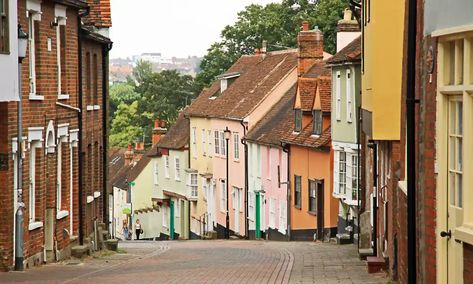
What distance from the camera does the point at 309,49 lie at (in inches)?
2256

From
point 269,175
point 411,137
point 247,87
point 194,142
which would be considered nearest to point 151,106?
point 194,142

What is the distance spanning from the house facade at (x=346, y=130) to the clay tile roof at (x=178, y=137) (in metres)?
28.5

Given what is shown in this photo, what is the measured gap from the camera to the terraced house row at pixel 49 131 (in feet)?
80.1

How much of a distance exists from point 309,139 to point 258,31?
114 ft

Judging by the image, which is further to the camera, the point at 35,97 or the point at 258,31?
the point at 258,31

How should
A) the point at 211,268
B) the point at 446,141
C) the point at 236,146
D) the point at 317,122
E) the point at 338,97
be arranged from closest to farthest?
the point at 446,141, the point at 211,268, the point at 338,97, the point at 317,122, the point at 236,146

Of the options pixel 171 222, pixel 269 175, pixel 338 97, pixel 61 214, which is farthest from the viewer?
pixel 171 222

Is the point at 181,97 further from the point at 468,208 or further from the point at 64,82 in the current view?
the point at 468,208

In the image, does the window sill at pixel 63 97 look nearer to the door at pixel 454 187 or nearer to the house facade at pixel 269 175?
the door at pixel 454 187

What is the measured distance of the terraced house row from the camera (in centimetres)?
2441

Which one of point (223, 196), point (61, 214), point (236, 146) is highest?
point (236, 146)

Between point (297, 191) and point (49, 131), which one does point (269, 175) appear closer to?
point (297, 191)

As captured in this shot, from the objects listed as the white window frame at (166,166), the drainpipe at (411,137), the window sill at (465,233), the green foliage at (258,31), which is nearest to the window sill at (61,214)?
the drainpipe at (411,137)

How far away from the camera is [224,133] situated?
64312 millimetres
